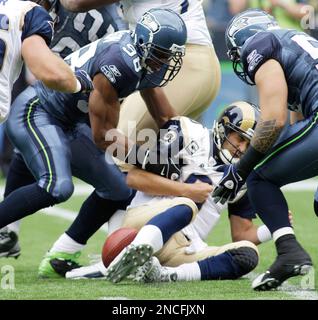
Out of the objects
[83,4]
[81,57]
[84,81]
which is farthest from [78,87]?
[83,4]

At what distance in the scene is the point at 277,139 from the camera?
13.3 feet

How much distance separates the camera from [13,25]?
4.59 m

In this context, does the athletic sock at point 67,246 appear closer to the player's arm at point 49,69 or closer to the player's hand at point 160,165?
the player's hand at point 160,165

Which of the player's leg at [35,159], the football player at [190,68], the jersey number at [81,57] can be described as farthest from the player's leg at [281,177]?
the football player at [190,68]

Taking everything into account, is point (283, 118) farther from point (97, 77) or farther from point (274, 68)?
point (97, 77)

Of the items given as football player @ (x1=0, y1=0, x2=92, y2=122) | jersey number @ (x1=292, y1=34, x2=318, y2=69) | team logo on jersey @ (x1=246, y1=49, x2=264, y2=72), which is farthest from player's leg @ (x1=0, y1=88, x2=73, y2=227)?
jersey number @ (x1=292, y1=34, x2=318, y2=69)

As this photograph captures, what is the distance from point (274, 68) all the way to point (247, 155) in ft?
1.21

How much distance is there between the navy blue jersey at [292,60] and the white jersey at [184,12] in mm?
1320

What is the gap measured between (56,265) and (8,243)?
1.27 ft

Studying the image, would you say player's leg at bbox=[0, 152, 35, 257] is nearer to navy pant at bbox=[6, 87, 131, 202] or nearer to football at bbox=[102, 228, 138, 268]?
navy pant at bbox=[6, 87, 131, 202]

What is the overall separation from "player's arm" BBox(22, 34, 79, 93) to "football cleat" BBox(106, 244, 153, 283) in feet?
2.57

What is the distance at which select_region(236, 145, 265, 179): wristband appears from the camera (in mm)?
4082

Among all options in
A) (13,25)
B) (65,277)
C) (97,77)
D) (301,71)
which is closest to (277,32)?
(301,71)

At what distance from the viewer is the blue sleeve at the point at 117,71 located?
15.3 feet
